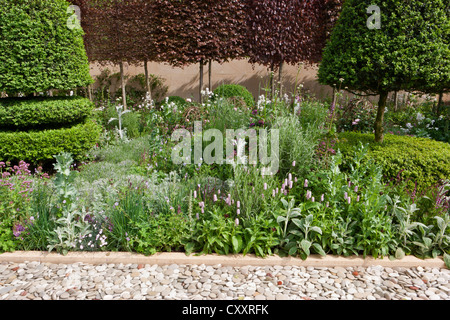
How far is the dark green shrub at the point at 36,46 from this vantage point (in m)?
4.87

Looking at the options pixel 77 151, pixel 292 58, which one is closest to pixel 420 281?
pixel 77 151

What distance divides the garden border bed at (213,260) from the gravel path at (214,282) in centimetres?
5

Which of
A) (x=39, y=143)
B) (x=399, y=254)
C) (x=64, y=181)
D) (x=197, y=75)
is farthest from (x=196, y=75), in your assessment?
(x=399, y=254)

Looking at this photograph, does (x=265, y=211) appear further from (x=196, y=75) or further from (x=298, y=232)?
(x=196, y=75)

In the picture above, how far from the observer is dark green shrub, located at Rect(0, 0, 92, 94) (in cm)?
487

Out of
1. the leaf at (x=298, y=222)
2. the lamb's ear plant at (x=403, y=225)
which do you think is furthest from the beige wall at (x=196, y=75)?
the leaf at (x=298, y=222)

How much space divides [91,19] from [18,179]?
22.1ft

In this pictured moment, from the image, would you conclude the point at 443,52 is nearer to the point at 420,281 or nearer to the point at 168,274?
the point at 420,281

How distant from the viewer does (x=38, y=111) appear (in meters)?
5.18

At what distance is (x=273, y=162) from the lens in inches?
158

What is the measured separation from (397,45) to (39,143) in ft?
16.8

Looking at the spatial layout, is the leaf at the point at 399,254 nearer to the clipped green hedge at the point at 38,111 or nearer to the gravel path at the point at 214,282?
the gravel path at the point at 214,282

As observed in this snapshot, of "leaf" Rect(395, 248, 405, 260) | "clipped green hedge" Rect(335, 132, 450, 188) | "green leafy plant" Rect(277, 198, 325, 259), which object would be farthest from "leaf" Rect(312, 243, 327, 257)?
"clipped green hedge" Rect(335, 132, 450, 188)

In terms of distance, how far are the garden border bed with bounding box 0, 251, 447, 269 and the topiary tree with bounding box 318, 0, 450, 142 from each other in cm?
214
